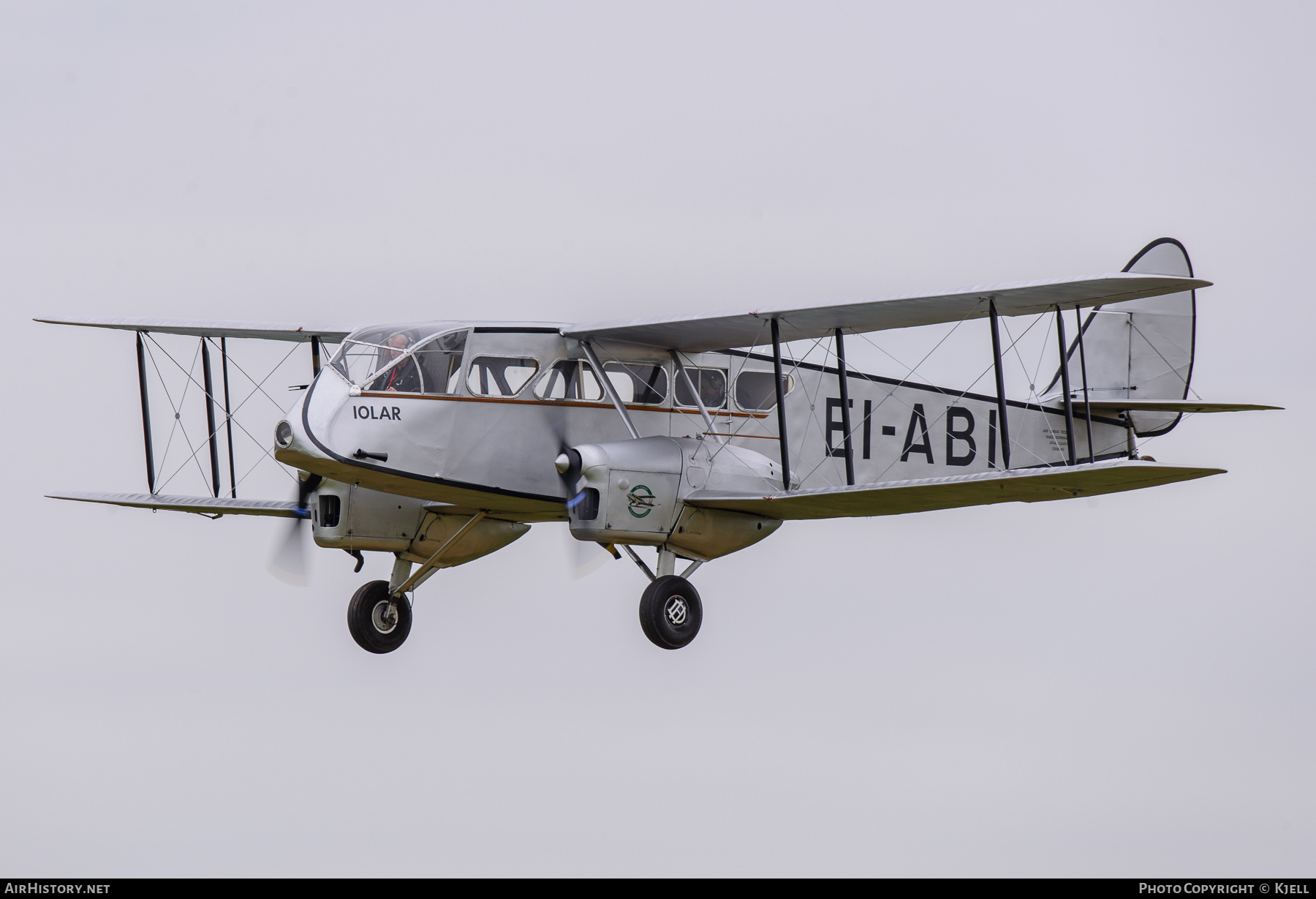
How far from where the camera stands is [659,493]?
19.3 meters

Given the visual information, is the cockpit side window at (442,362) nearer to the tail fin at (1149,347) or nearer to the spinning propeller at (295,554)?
the spinning propeller at (295,554)

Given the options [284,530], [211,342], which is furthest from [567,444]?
[211,342]

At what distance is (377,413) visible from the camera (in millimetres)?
18812

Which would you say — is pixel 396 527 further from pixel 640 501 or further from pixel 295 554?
pixel 640 501

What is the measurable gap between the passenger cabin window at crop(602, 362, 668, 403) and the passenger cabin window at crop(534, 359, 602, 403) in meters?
0.21

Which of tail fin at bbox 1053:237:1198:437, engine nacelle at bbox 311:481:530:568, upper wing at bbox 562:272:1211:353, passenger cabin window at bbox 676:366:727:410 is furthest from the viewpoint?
tail fin at bbox 1053:237:1198:437

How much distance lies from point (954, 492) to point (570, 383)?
4.84 meters

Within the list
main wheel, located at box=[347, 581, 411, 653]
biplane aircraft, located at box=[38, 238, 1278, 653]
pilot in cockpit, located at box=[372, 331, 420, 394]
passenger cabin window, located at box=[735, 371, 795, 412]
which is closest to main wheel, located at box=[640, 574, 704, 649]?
biplane aircraft, located at box=[38, 238, 1278, 653]

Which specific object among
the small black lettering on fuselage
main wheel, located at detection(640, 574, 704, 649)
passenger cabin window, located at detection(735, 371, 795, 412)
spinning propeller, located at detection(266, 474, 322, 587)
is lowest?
main wheel, located at detection(640, 574, 704, 649)

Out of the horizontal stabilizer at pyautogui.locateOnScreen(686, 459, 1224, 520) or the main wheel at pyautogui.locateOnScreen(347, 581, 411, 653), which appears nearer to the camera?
the horizontal stabilizer at pyautogui.locateOnScreen(686, 459, 1224, 520)

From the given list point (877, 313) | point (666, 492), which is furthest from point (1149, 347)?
point (666, 492)

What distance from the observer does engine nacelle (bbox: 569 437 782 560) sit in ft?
62.2

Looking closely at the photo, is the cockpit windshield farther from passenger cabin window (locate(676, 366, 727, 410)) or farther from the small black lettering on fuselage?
passenger cabin window (locate(676, 366, 727, 410))

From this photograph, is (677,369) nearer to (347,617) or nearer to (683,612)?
(683,612)
